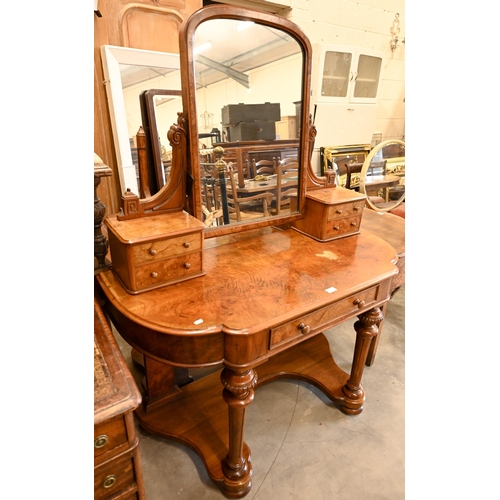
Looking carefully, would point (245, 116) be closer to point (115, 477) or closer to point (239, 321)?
point (239, 321)

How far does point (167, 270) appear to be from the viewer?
1025 millimetres

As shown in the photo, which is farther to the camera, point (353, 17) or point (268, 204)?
point (353, 17)

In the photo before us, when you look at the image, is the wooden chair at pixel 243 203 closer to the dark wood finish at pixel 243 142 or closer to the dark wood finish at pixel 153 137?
the dark wood finish at pixel 243 142

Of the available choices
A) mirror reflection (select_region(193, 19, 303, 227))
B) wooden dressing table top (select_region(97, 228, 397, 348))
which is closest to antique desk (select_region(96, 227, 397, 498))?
wooden dressing table top (select_region(97, 228, 397, 348))

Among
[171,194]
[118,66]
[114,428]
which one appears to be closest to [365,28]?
[118,66]

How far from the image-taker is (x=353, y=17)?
269 centimetres

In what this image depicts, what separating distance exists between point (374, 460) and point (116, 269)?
134 centimetres

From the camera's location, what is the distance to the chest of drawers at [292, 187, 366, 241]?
4.49 feet

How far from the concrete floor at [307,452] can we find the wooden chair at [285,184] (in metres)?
1.00

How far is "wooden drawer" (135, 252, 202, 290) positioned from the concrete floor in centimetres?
86

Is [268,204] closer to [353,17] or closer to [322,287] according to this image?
[322,287]

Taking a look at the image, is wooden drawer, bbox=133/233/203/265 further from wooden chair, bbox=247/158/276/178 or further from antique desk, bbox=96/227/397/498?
wooden chair, bbox=247/158/276/178

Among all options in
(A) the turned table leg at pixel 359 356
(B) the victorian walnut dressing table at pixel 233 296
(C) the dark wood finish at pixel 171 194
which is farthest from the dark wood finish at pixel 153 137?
(A) the turned table leg at pixel 359 356

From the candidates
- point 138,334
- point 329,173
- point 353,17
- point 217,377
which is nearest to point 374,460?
point 217,377
